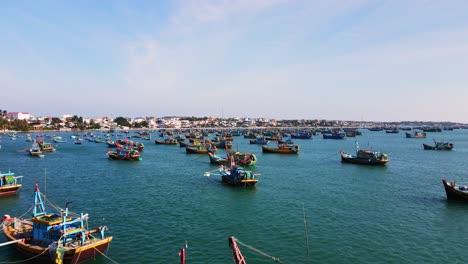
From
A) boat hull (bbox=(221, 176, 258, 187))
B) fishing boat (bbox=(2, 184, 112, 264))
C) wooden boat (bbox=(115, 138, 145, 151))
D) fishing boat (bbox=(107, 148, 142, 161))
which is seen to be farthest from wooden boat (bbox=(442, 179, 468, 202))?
wooden boat (bbox=(115, 138, 145, 151))

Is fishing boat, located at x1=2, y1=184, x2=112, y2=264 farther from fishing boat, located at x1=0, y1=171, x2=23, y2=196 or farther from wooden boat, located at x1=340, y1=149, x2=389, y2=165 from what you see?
wooden boat, located at x1=340, y1=149, x2=389, y2=165

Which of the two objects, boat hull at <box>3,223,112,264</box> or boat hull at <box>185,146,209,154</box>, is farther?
boat hull at <box>185,146,209,154</box>

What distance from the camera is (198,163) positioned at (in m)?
68.1

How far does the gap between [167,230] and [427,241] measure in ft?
63.4

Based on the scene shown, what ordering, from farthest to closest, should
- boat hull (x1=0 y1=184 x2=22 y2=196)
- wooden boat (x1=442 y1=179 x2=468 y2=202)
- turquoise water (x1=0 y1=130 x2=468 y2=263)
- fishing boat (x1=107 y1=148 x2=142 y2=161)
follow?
fishing boat (x1=107 y1=148 x2=142 y2=161)
boat hull (x1=0 y1=184 x2=22 y2=196)
wooden boat (x1=442 y1=179 x2=468 y2=202)
turquoise water (x1=0 y1=130 x2=468 y2=263)

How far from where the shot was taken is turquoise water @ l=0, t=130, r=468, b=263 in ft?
73.9

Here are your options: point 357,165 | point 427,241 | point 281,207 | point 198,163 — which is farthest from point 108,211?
point 357,165

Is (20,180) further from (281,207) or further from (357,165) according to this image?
(357,165)

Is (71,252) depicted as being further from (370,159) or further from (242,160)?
(370,159)

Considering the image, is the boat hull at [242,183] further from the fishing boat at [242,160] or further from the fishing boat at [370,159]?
the fishing boat at [370,159]

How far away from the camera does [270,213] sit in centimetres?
3150

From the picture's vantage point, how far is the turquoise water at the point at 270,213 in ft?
73.9

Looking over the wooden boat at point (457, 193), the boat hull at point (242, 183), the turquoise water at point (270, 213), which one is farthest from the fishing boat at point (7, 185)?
the wooden boat at point (457, 193)

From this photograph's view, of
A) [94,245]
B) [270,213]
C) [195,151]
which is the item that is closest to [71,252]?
[94,245]
